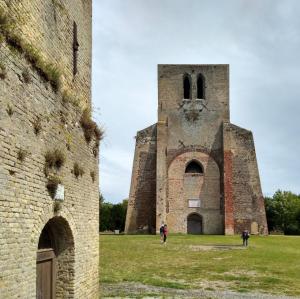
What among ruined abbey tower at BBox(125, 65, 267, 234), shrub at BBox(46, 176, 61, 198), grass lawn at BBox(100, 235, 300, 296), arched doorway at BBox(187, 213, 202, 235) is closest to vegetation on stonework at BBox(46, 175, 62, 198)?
shrub at BBox(46, 176, 61, 198)

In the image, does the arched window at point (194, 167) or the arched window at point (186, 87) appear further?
the arched window at point (186, 87)

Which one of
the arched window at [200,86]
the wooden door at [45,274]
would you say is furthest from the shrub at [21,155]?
the arched window at [200,86]

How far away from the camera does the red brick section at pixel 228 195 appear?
140 ft

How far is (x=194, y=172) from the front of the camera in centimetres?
4500

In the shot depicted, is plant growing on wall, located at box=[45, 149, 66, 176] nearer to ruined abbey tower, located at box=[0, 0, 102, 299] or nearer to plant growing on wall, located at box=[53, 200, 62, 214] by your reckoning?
ruined abbey tower, located at box=[0, 0, 102, 299]

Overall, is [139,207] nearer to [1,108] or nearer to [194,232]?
[194,232]

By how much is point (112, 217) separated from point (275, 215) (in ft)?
77.1

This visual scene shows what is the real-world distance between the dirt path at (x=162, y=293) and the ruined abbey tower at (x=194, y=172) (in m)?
27.9

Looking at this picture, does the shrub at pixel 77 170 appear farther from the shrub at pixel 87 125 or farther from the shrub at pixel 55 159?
the shrub at pixel 87 125

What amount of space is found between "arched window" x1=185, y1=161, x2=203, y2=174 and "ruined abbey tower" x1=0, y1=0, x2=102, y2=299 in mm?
32574

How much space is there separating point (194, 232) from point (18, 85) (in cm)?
3790

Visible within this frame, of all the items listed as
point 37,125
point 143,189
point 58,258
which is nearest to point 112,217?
point 143,189

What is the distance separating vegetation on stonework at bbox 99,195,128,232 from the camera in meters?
71.2

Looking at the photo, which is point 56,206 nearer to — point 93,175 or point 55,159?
point 55,159
